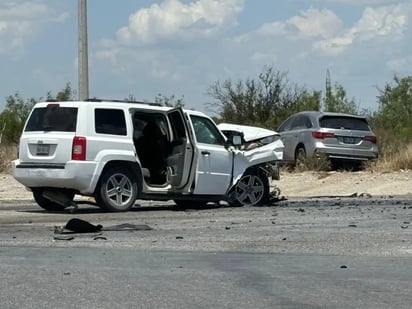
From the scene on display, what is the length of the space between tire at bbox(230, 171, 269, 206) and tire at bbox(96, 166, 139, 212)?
2.25 metres

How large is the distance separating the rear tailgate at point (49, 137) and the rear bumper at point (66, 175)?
0.22ft

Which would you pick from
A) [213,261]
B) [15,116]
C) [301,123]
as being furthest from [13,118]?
[213,261]

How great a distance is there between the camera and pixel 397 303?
861cm

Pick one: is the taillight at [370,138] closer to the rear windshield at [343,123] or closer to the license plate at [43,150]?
the rear windshield at [343,123]

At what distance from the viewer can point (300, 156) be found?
91.7 feet

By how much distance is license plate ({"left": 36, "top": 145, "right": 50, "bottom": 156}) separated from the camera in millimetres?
17141

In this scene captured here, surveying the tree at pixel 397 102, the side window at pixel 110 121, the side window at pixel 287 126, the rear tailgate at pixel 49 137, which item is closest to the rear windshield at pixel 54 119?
the rear tailgate at pixel 49 137

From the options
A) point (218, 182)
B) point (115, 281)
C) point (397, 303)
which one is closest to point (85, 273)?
point (115, 281)

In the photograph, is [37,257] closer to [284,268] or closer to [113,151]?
[284,268]

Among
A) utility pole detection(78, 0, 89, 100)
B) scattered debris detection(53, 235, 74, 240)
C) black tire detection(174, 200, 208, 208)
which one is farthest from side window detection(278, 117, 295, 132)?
scattered debris detection(53, 235, 74, 240)

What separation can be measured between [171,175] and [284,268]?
25.5 feet

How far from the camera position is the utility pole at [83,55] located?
2497 cm

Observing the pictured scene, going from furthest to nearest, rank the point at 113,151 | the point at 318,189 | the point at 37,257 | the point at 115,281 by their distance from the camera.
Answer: the point at 318,189 → the point at 113,151 → the point at 37,257 → the point at 115,281

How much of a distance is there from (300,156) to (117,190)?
11.1m
